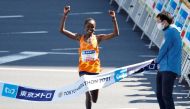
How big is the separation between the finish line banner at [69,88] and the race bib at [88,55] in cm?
32

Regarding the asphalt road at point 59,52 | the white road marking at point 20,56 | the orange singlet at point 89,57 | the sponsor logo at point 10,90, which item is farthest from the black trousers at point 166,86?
the white road marking at point 20,56

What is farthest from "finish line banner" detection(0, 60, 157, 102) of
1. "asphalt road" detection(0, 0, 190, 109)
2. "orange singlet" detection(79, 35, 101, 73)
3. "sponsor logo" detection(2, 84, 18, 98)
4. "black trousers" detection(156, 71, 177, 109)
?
"asphalt road" detection(0, 0, 190, 109)

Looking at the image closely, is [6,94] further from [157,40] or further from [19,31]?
[19,31]

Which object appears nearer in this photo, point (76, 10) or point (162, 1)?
point (162, 1)

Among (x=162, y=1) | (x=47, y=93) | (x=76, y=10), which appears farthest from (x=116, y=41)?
(x=47, y=93)

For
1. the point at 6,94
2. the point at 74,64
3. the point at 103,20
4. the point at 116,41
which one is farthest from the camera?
Answer: the point at 103,20

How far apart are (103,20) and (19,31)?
9.98ft

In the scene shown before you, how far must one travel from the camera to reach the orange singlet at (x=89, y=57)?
15.3 m

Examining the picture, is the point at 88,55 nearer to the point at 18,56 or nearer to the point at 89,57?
the point at 89,57

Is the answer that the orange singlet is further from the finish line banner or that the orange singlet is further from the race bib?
the finish line banner

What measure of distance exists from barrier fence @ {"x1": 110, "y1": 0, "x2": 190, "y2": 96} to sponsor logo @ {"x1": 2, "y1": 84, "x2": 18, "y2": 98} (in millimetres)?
3257

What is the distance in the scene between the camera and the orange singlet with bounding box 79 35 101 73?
15.3 meters

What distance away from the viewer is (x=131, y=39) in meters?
25.0

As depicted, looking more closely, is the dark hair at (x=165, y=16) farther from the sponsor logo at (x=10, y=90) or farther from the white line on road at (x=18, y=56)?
the white line on road at (x=18, y=56)
